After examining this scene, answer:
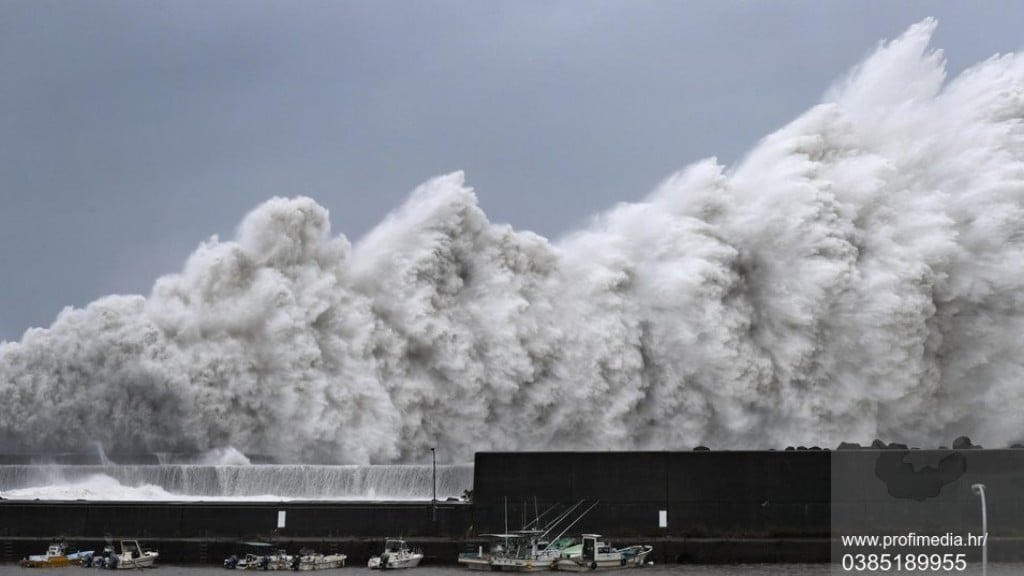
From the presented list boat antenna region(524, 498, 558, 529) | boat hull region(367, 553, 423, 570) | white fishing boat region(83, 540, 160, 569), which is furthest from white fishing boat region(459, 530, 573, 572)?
white fishing boat region(83, 540, 160, 569)

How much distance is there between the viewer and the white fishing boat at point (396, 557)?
27.9 m

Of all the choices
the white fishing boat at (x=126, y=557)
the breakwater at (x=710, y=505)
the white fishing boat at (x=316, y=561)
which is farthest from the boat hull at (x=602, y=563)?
the white fishing boat at (x=126, y=557)

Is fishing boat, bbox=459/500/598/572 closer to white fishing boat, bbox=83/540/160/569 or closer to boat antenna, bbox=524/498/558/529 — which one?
boat antenna, bbox=524/498/558/529

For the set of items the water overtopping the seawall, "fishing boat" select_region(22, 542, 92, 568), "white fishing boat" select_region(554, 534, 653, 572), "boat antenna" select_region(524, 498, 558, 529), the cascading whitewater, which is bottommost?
"fishing boat" select_region(22, 542, 92, 568)

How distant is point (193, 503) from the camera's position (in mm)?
29875

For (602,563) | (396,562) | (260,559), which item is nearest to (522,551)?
(602,563)

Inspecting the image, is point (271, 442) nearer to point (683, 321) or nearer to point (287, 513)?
point (287, 513)

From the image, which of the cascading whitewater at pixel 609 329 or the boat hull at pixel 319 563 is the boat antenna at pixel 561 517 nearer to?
the boat hull at pixel 319 563

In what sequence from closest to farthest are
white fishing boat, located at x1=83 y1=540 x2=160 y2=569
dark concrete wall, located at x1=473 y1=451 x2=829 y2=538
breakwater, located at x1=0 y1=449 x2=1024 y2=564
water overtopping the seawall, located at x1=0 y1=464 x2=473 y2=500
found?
breakwater, located at x1=0 y1=449 x2=1024 y2=564 → dark concrete wall, located at x1=473 y1=451 x2=829 y2=538 → white fishing boat, located at x1=83 y1=540 x2=160 y2=569 → water overtopping the seawall, located at x1=0 y1=464 x2=473 y2=500

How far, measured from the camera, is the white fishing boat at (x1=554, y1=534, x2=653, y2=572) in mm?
27438

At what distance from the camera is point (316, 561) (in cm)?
2830

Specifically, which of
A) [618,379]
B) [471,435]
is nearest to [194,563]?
[471,435]

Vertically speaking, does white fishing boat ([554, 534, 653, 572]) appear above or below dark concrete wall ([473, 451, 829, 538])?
below

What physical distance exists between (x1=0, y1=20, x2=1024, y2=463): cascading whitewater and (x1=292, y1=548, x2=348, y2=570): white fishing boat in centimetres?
960
